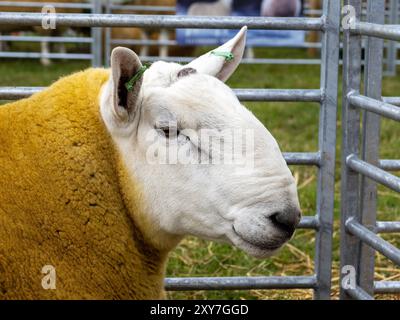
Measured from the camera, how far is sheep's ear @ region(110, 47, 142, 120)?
2.81 m

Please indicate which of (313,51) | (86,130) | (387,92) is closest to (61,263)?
(86,130)

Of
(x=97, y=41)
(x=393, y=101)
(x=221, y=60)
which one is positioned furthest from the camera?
(x=97, y=41)

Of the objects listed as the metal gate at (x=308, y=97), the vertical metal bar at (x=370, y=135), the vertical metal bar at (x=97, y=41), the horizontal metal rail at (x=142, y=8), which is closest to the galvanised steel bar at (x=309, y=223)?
the metal gate at (x=308, y=97)

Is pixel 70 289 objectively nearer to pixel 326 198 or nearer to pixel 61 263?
pixel 61 263

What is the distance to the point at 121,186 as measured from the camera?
3020 mm

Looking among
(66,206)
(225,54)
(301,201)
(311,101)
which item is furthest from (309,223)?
(301,201)

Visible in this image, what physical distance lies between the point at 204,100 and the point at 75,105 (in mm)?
485

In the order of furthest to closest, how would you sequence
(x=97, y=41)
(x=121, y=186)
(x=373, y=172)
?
(x=97, y=41), (x=373, y=172), (x=121, y=186)

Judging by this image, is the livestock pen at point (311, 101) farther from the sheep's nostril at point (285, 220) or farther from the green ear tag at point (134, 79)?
the sheep's nostril at point (285, 220)

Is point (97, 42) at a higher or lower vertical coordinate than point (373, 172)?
lower

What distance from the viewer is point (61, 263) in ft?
9.55

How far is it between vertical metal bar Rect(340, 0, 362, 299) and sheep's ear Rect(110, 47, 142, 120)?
1.27 m

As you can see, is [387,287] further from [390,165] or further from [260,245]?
[260,245]

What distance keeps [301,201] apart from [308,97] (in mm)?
2192
